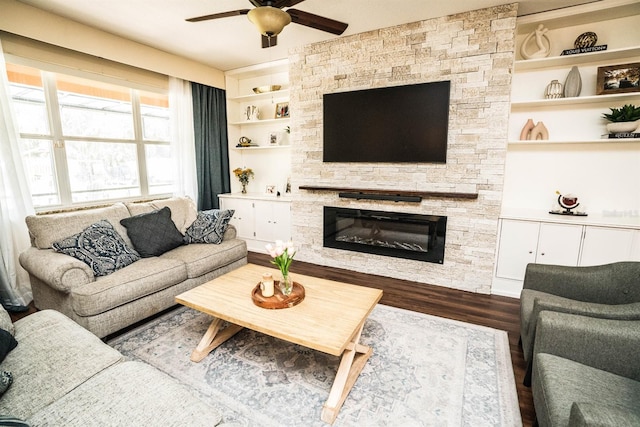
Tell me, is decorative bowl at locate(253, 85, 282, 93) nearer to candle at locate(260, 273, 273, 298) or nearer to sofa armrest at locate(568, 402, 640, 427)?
candle at locate(260, 273, 273, 298)

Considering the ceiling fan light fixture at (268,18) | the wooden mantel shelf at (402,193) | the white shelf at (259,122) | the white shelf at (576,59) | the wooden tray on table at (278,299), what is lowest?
the wooden tray on table at (278,299)

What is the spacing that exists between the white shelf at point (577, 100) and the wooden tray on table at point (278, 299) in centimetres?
271

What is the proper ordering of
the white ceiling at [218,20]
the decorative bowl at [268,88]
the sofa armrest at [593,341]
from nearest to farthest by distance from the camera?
the sofa armrest at [593,341] → the white ceiling at [218,20] → the decorative bowl at [268,88]

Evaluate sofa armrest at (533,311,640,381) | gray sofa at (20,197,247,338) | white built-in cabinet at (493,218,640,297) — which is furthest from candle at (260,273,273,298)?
white built-in cabinet at (493,218,640,297)

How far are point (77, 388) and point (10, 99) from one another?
9.62 ft

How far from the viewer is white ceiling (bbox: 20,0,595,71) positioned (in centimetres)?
266

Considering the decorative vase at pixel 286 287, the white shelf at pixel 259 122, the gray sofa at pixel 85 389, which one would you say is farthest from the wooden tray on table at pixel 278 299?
the white shelf at pixel 259 122

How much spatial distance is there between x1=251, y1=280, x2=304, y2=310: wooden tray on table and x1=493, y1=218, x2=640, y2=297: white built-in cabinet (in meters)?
2.17

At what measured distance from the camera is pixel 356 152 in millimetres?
3523

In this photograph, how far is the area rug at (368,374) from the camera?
158 centimetres

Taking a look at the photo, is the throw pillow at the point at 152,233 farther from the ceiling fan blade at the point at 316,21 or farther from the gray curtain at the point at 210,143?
the ceiling fan blade at the point at 316,21

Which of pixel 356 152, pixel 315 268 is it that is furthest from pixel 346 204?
pixel 315 268

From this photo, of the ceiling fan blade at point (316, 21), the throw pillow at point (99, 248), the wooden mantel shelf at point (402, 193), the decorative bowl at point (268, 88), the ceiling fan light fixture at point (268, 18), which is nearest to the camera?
the ceiling fan light fixture at point (268, 18)

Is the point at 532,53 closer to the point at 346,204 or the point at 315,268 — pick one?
the point at 346,204
